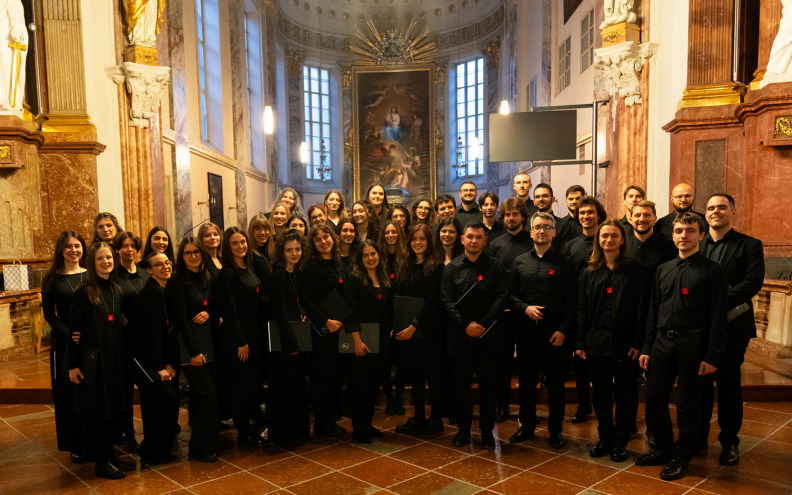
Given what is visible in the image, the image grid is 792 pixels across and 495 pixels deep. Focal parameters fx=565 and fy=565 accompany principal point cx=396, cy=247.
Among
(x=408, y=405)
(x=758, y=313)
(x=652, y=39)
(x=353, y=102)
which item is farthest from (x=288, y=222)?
(x=353, y=102)

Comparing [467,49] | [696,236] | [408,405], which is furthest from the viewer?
[467,49]

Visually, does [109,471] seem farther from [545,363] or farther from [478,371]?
[545,363]

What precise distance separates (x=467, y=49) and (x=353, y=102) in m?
4.49

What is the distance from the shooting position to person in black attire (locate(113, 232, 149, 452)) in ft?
12.3

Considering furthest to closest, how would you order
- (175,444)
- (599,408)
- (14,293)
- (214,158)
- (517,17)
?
(517,17) < (214,158) < (14,293) < (175,444) < (599,408)

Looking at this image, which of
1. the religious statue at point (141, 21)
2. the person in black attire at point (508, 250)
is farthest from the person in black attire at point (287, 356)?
the religious statue at point (141, 21)

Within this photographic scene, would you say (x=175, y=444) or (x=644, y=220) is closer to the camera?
(x=644, y=220)

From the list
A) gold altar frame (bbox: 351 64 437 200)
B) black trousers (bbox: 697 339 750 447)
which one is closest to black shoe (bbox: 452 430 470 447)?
black trousers (bbox: 697 339 750 447)

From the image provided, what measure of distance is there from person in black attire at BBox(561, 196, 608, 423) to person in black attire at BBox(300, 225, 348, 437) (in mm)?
1736

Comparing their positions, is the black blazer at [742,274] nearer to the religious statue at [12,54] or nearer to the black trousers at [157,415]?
the black trousers at [157,415]

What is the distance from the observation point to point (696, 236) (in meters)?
3.37

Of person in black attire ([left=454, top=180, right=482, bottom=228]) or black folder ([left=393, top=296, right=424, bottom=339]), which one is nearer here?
black folder ([left=393, top=296, right=424, bottom=339])

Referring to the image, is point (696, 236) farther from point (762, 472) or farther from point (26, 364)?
point (26, 364)

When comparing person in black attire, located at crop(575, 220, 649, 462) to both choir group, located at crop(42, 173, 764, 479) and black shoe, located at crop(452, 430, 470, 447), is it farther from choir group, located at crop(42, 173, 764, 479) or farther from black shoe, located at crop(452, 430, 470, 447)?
black shoe, located at crop(452, 430, 470, 447)
